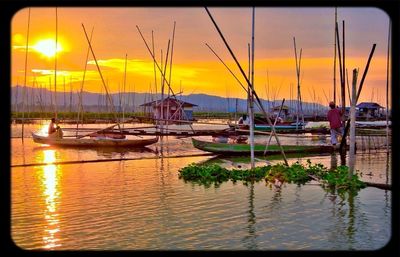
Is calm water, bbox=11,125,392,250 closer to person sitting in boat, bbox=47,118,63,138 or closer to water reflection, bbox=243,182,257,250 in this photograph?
water reflection, bbox=243,182,257,250

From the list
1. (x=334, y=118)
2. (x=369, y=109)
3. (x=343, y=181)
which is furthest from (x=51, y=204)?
(x=369, y=109)

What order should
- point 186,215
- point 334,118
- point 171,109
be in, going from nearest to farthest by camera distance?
point 186,215, point 334,118, point 171,109

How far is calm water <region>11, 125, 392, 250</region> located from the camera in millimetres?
6094

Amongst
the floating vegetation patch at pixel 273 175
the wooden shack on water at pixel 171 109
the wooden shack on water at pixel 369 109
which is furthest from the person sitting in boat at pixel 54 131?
the wooden shack on water at pixel 369 109

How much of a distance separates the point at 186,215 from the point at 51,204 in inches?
104

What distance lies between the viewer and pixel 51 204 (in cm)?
877

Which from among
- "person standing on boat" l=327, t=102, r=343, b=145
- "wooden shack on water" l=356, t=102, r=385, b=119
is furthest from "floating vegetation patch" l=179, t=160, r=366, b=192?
"wooden shack on water" l=356, t=102, r=385, b=119

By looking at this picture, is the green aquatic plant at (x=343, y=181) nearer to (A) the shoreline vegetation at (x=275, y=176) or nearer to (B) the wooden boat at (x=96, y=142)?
(A) the shoreline vegetation at (x=275, y=176)

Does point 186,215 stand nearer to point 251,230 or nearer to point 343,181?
point 251,230

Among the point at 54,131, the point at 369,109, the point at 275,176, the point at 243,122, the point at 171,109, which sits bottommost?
the point at 275,176
